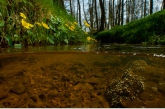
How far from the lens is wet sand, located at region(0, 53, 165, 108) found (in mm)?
817

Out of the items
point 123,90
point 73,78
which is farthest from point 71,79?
point 123,90

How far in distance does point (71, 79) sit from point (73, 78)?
19 millimetres

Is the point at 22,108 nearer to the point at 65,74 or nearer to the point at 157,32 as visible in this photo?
the point at 65,74

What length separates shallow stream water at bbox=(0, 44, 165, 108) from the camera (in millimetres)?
818

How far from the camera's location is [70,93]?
894 millimetres

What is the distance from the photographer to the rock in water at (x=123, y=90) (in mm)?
809

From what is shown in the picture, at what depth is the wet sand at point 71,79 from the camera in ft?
2.68

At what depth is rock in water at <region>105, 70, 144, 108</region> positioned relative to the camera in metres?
0.81

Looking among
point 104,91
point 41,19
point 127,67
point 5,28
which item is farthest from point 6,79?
point 41,19

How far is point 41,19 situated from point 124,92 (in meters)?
2.85

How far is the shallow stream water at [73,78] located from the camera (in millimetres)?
818

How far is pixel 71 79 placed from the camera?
1045 millimetres

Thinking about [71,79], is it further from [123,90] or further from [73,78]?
[123,90]

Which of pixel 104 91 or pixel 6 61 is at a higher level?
pixel 6 61
